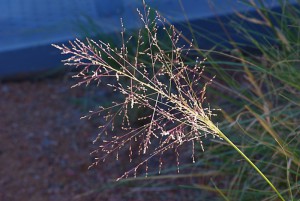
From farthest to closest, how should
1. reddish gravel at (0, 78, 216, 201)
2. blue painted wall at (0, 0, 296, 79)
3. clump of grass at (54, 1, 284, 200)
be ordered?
blue painted wall at (0, 0, 296, 79), reddish gravel at (0, 78, 216, 201), clump of grass at (54, 1, 284, 200)

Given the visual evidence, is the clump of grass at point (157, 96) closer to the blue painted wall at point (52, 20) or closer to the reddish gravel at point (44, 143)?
the reddish gravel at point (44, 143)

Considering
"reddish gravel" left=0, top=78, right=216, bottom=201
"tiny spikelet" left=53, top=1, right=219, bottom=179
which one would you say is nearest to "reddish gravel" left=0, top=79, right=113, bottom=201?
"reddish gravel" left=0, top=78, right=216, bottom=201

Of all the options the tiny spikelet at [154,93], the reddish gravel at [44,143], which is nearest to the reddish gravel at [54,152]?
the reddish gravel at [44,143]

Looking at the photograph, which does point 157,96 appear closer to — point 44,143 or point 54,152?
point 54,152

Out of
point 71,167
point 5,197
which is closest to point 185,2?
point 71,167

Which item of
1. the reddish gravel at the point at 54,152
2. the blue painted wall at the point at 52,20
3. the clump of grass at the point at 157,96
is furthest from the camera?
the blue painted wall at the point at 52,20

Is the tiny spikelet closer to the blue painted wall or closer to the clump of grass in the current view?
the clump of grass

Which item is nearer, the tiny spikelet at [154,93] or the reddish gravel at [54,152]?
the tiny spikelet at [154,93]

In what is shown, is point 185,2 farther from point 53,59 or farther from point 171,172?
point 171,172

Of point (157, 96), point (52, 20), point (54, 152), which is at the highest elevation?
point (157, 96)

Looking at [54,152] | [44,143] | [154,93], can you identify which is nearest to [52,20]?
[44,143]

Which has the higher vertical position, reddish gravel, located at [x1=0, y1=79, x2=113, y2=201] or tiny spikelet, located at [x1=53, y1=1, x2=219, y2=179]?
tiny spikelet, located at [x1=53, y1=1, x2=219, y2=179]

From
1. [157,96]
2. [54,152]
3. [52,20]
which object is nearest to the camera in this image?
[157,96]
